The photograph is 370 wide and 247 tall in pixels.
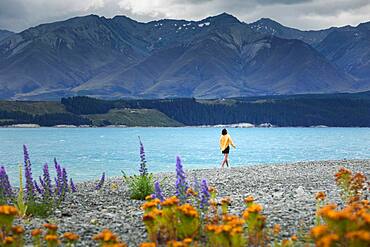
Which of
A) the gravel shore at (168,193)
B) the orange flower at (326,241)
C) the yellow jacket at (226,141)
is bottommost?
the gravel shore at (168,193)

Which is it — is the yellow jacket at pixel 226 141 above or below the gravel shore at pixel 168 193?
above

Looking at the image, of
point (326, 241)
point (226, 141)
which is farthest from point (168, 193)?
point (326, 241)

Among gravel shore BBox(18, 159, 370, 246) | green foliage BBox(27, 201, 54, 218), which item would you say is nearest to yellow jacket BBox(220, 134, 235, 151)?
gravel shore BBox(18, 159, 370, 246)

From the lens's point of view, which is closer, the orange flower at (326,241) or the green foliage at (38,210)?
the orange flower at (326,241)

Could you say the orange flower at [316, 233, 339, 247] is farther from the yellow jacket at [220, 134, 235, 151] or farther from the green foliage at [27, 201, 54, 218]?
the yellow jacket at [220, 134, 235, 151]

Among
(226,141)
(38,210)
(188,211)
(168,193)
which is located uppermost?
(188,211)

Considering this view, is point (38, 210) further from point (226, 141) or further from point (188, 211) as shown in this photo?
point (226, 141)

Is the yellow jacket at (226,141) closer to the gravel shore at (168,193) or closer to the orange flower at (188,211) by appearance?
the gravel shore at (168,193)

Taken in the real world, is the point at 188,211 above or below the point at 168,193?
above

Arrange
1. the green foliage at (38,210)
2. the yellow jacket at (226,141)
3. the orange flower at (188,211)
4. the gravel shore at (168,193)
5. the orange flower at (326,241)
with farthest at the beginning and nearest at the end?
the yellow jacket at (226,141) → the green foliage at (38,210) → the gravel shore at (168,193) → the orange flower at (188,211) → the orange flower at (326,241)

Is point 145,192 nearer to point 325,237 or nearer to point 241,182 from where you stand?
point 241,182

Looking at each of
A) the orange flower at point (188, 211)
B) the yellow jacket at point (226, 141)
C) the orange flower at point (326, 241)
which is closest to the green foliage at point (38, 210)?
the orange flower at point (188, 211)

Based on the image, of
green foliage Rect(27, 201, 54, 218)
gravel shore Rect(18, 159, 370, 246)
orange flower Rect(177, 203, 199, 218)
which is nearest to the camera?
orange flower Rect(177, 203, 199, 218)

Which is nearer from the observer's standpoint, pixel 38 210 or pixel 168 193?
pixel 38 210
